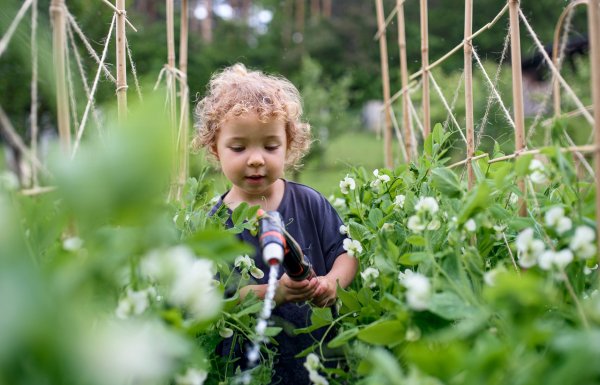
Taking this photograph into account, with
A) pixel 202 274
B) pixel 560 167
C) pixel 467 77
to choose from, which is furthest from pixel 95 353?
pixel 467 77

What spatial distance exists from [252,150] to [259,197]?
0.63 feet

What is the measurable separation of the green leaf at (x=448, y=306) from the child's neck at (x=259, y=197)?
2.41 ft

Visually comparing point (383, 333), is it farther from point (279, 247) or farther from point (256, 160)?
point (256, 160)

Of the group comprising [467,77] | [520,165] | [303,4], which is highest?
[303,4]

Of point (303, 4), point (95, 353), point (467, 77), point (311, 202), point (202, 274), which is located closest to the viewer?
point (95, 353)

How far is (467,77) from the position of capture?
85 centimetres

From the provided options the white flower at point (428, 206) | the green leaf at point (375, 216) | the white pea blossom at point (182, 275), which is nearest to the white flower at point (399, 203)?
the green leaf at point (375, 216)

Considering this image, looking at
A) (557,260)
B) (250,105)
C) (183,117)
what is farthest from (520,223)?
(183,117)

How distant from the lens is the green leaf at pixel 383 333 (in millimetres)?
500

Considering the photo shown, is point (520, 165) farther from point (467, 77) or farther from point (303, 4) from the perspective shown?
point (303, 4)

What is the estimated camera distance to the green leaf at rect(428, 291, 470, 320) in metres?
0.45

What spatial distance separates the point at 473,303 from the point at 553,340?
116 mm

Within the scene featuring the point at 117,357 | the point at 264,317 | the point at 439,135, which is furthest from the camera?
the point at 439,135

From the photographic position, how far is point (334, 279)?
3.19ft
